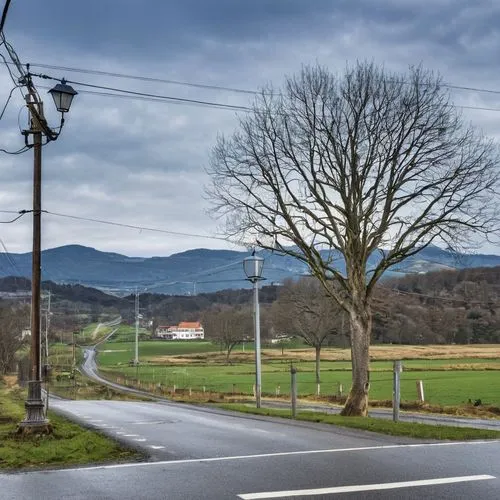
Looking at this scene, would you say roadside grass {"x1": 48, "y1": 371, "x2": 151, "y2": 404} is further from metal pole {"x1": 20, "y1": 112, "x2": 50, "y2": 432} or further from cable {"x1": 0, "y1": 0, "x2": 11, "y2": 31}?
cable {"x1": 0, "y1": 0, "x2": 11, "y2": 31}

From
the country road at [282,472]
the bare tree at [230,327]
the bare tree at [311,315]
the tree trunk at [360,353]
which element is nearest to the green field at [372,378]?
the bare tree at [311,315]

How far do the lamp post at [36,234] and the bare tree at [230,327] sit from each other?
9653 centimetres

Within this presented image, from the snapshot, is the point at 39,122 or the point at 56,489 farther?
the point at 39,122

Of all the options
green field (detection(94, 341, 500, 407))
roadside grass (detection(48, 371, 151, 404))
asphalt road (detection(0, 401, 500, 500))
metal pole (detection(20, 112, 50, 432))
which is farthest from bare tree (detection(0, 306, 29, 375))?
asphalt road (detection(0, 401, 500, 500))

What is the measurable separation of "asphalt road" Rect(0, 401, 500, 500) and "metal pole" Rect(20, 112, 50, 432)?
1763mm

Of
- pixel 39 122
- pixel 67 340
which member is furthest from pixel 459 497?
pixel 67 340

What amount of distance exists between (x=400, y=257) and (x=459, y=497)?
16.8m

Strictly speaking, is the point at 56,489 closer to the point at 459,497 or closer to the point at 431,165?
the point at 459,497

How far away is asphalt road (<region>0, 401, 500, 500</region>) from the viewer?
7.86m

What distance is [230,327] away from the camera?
367ft

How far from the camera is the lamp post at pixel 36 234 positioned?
12820 mm

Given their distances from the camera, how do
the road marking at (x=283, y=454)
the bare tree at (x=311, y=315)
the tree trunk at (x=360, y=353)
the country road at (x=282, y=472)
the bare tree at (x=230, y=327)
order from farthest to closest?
the bare tree at (x=230, y=327)
the bare tree at (x=311, y=315)
the tree trunk at (x=360, y=353)
the road marking at (x=283, y=454)
the country road at (x=282, y=472)

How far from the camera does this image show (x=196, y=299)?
177 m

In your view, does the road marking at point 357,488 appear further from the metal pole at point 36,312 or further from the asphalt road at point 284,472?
the metal pole at point 36,312
